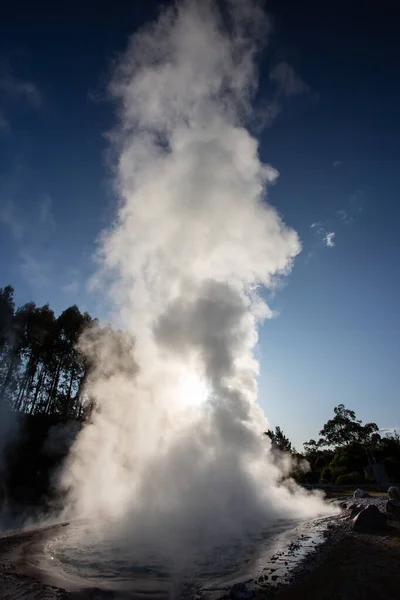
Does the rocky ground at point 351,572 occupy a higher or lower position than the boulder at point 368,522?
lower

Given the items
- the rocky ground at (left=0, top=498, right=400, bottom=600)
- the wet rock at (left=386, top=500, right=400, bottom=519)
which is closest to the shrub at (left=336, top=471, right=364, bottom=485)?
the wet rock at (left=386, top=500, right=400, bottom=519)

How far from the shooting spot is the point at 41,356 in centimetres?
3206

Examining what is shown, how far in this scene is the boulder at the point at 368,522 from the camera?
31.4 ft

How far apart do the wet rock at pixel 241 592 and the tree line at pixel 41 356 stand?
27.4 meters

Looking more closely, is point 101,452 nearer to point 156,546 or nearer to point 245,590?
point 156,546

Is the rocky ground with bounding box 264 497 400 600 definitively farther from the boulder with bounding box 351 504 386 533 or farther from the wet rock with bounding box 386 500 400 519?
the wet rock with bounding box 386 500 400 519

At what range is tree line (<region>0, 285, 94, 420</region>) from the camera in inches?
1098

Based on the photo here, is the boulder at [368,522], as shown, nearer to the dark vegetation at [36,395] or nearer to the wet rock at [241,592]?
the wet rock at [241,592]

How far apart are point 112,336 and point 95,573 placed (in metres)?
21.3

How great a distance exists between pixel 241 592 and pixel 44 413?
30.0 meters

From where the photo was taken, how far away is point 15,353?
93.7 ft

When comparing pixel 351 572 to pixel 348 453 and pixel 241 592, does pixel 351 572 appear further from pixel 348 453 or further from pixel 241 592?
pixel 348 453

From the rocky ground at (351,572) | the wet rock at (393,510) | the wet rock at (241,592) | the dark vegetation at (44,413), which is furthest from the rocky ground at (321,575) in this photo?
the dark vegetation at (44,413)

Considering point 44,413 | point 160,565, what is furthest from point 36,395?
point 160,565
